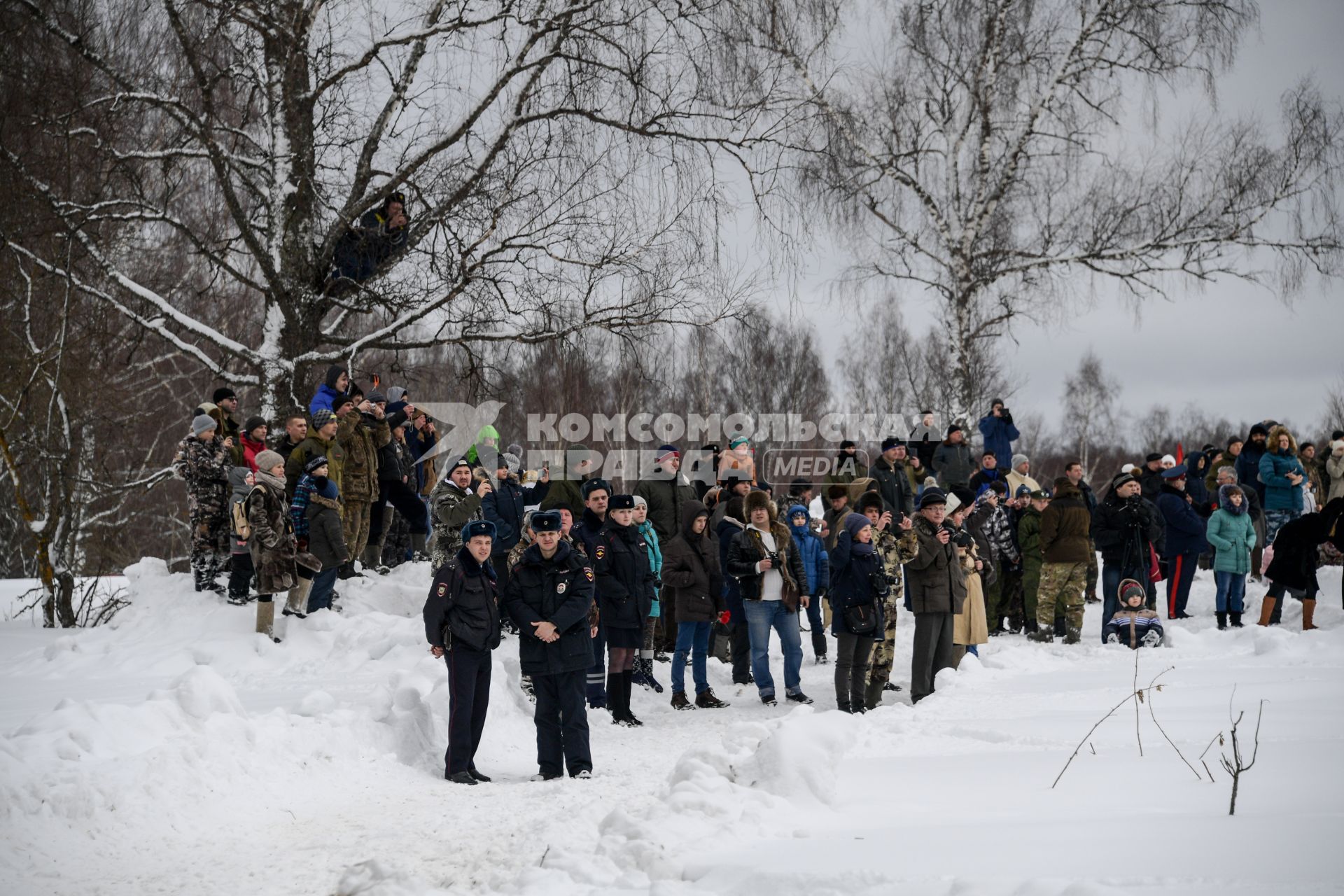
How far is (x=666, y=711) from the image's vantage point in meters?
11.1

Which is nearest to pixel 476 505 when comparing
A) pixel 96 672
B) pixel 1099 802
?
pixel 96 672

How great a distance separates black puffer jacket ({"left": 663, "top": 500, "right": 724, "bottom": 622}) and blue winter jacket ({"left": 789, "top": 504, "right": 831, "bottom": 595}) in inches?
73.2

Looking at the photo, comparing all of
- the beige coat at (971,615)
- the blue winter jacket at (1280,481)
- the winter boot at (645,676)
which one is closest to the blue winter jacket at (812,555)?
the beige coat at (971,615)

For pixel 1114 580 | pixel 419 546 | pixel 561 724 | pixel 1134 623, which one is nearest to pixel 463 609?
pixel 561 724

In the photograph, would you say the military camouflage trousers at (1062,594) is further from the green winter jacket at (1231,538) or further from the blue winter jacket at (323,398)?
the blue winter jacket at (323,398)

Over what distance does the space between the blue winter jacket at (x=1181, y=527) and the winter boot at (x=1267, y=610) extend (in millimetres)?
1355

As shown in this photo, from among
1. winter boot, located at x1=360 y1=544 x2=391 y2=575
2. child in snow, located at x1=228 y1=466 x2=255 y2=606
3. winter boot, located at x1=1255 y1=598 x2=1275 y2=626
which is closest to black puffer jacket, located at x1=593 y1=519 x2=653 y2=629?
child in snow, located at x1=228 y1=466 x2=255 y2=606

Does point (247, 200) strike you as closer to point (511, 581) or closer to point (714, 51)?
point (714, 51)

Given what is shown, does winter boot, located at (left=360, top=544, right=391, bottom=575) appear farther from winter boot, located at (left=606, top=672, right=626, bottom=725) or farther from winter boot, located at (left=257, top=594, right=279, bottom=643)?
winter boot, located at (left=606, top=672, right=626, bottom=725)

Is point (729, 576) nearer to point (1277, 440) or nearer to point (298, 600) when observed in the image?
point (298, 600)

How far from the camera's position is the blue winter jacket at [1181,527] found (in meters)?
15.1

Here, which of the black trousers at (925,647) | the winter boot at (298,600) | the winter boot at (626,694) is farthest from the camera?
the winter boot at (298,600)

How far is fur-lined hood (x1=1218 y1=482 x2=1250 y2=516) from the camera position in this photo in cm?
1459

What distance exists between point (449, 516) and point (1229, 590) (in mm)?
9320
